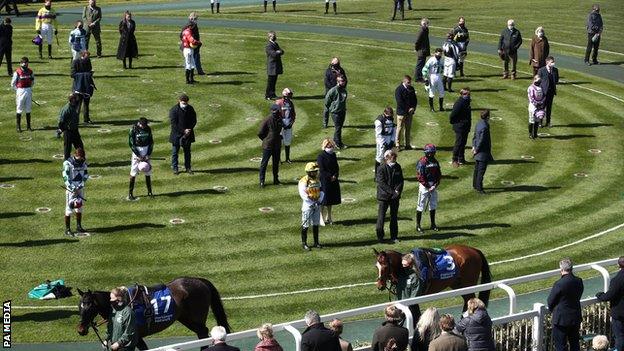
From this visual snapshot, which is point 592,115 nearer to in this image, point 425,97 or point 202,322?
point 425,97

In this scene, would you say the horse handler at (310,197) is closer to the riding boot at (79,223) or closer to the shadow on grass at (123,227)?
the shadow on grass at (123,227)

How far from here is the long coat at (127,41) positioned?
130 feet

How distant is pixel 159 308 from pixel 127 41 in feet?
81.4

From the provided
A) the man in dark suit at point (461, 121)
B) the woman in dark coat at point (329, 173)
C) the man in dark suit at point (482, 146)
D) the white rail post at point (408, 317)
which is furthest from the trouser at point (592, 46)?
the white rail post at point (408, 317)

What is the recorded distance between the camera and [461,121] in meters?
29.3

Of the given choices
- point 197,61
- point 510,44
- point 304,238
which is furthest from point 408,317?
point 510,44

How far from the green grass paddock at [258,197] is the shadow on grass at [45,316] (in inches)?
1.9

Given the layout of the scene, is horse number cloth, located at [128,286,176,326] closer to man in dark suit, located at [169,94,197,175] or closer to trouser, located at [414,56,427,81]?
man in dark suit, located at [169,94,197,175]

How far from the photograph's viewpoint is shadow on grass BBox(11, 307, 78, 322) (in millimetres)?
19438

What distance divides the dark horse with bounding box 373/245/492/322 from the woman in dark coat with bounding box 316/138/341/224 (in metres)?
5.99

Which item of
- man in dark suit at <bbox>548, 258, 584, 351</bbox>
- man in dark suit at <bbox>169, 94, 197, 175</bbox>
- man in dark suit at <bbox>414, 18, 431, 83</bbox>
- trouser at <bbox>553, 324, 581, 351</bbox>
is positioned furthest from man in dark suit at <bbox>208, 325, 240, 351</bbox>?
man in dark suit at <bbox>414, 18, 431, 83</bbox>

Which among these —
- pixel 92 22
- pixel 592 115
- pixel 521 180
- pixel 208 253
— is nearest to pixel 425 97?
pixel 592 115

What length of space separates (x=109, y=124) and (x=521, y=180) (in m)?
12.4

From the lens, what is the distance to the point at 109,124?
108 ft
